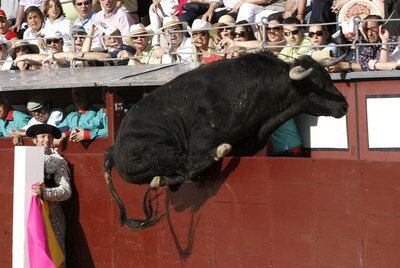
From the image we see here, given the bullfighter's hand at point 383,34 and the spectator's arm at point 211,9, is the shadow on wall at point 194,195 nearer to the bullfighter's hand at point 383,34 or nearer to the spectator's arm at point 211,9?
the bullfighter's hand at point 383,34

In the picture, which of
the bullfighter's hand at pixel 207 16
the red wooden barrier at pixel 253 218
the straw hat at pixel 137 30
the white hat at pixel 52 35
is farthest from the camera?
the white hat at pixel 52 35

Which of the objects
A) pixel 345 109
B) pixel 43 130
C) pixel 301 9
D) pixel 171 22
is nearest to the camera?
pixel 345 109

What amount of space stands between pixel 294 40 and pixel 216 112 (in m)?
1.28

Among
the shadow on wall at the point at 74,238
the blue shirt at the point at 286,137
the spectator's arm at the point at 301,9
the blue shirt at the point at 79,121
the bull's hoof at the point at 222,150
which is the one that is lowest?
the shadow on wall at the point at 74,238

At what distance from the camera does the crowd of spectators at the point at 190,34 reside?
9.04 metres

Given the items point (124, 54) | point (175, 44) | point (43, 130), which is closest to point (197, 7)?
point (175, 44)

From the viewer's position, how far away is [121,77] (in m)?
9.70

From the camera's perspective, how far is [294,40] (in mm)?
9359

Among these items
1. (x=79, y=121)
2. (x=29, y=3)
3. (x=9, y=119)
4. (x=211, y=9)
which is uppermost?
(x=29, y=3)

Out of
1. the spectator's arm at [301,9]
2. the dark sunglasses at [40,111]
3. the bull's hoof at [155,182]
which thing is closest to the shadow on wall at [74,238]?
the dark sunglasses at [40,111]

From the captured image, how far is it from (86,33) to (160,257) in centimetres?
316

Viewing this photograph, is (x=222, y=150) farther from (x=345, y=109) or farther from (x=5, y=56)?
(x=5, y=56)

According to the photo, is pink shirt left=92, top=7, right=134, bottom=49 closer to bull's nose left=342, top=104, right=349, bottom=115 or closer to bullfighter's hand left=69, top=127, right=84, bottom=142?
bullfighter's hand left=69, top=127, right=84, bottom=142

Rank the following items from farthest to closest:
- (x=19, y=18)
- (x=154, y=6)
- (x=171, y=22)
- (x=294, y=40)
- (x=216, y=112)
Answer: (x=19, y=18), (x=154, y=6), (x=171, y=22), (x=294, y=40), (x=216, y=112)
